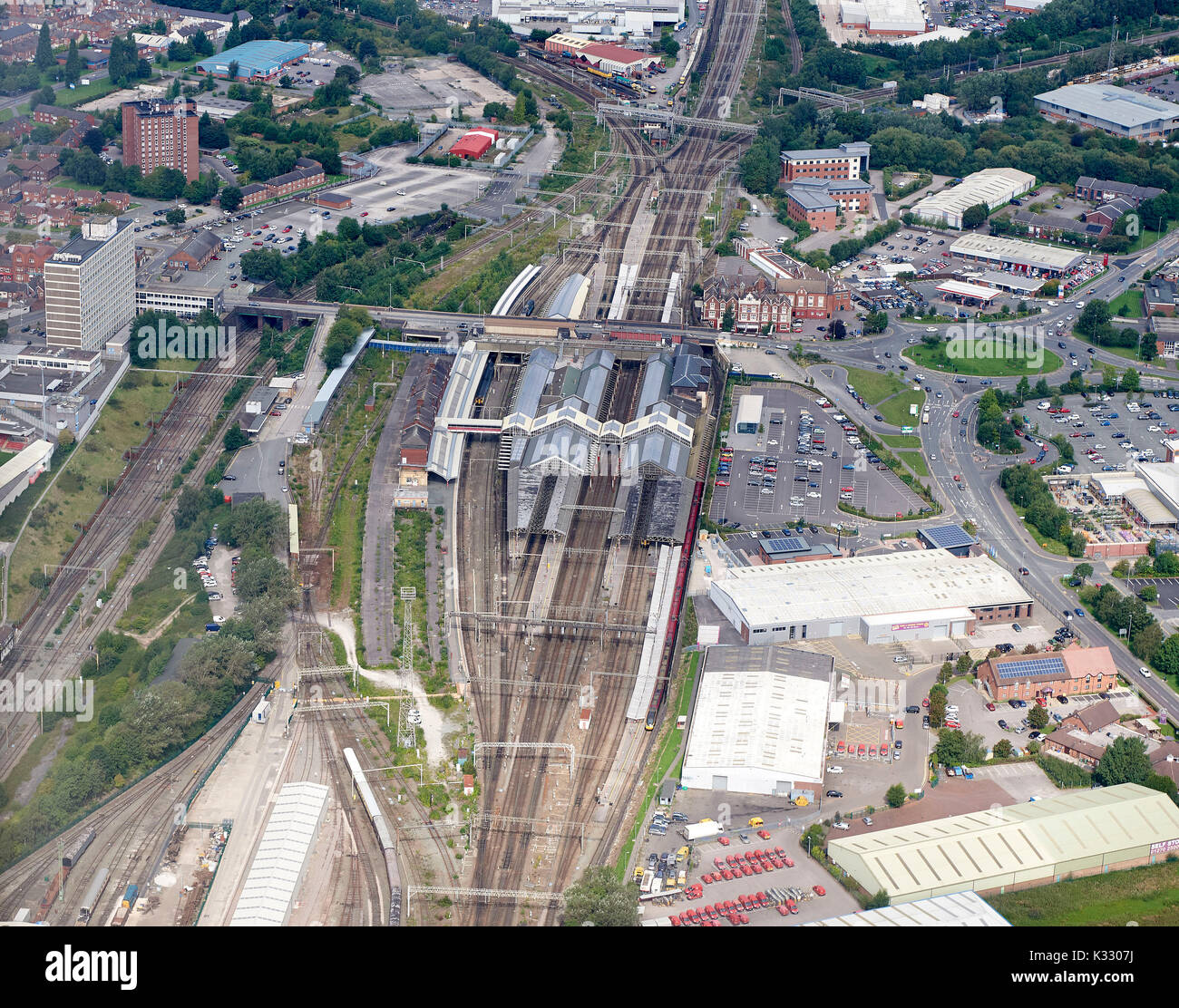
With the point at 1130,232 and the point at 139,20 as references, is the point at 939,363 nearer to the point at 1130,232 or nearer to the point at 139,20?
the point at 1130,232

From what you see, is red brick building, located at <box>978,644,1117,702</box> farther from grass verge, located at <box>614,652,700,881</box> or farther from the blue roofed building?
the blue roofed building

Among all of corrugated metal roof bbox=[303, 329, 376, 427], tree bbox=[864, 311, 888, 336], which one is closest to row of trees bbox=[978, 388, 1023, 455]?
tree bbox=[864, 311, 888, 336]

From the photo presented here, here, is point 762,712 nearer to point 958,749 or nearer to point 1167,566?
point 958,749

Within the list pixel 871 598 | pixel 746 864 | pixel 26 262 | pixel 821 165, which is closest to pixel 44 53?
pixel 26 262

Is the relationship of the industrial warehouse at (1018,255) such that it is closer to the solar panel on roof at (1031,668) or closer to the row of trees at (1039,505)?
the row of trees at (1039,505)

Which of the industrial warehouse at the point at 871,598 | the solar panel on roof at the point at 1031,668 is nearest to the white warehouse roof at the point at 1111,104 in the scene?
the industrial warehouse at the point at 871,598

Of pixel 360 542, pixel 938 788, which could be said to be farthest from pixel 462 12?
pixel 938 788
